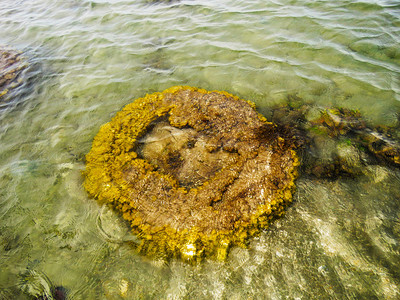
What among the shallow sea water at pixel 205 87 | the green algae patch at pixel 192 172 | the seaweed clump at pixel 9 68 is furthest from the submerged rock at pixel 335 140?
the seaweed clump at pixel 9 68

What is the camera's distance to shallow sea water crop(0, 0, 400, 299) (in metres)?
2.39

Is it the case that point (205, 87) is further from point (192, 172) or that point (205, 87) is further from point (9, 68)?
point (9, 68)

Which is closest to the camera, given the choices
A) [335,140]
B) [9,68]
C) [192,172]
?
[192,172]

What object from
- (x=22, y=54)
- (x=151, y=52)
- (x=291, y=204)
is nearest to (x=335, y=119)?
(x=291, y=204)

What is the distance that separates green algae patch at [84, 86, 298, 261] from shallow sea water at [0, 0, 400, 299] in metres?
0.18

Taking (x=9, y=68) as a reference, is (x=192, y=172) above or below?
below

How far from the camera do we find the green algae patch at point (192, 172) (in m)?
2.70

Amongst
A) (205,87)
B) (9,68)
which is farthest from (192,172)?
(9,68)

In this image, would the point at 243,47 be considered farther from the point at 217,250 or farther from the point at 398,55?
the point at 217,250

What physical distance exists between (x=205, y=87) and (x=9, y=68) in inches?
217

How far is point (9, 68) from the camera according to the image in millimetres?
6219

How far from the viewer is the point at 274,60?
5164 millimetres

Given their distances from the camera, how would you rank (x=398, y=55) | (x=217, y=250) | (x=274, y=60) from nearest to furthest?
(x=217, y=250), (x=398, y=55), (x=274, y=60)

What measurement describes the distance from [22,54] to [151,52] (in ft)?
13.3
